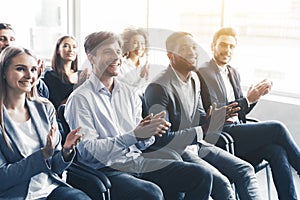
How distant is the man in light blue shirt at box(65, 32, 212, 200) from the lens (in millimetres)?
1852

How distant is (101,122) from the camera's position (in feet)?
6.14

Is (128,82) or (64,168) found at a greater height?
(128,82)

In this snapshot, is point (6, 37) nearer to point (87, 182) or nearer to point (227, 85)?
point (87, 182)

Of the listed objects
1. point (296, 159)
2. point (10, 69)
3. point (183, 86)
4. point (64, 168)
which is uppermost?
point (10, 69)

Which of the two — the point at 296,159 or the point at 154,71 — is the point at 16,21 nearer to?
the point at 154,71

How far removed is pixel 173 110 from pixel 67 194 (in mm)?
659

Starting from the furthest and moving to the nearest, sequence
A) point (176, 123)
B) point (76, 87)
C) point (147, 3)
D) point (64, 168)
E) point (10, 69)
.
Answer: point (147, 3), point (176, 123), point (76, 87), point (64, 168), point (10, 69)

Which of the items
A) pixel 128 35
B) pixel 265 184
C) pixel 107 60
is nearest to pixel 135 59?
pixel 128 35

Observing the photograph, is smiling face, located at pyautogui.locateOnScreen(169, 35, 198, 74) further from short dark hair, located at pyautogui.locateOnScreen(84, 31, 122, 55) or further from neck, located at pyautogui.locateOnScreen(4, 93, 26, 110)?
neck, located at pyautogui.locateOnScreen(4, 93, 26, 110)

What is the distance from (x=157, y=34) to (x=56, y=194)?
3.49ft

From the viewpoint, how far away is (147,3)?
2.64m

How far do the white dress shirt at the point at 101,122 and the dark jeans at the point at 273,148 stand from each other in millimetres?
686

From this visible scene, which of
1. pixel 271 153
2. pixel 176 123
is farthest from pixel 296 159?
pixel 176 123

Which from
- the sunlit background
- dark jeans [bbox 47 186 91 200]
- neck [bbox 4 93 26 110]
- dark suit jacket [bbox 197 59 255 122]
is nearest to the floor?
dark suit jacket [bbox 197 59 255 122]
